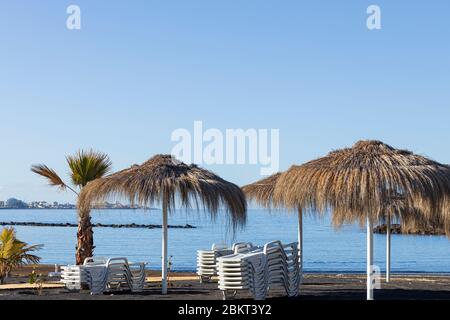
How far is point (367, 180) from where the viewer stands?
10.6 meters

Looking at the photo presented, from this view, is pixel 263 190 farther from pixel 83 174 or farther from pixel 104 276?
pixel 104 276

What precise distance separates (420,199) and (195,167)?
417 centimetres

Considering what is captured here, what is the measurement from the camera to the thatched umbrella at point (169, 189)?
1261 centimetres

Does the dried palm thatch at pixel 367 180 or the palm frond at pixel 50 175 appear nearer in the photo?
the dried palm thatch at pixel 367 180

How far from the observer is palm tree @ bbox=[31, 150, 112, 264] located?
14789 mm

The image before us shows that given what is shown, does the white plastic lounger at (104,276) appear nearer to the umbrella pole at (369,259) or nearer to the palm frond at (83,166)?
the palm frond at (83,166)

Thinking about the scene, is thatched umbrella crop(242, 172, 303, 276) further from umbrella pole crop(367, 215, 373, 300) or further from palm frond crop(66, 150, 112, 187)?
umbrella pole crop(367, 215, 373, 300)

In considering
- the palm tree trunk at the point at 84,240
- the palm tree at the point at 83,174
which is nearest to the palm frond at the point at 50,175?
the palm tree at the point at 83,174

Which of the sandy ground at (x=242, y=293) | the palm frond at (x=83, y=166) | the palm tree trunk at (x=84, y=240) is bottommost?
the sandy ground at (x=242, y=293)

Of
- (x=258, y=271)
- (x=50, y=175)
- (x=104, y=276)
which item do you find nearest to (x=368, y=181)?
(x=258, y=271)

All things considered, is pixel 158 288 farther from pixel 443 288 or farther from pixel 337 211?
pixel 443 288

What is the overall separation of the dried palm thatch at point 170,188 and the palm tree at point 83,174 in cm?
150

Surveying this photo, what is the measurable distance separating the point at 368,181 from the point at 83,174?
6.42 metres
